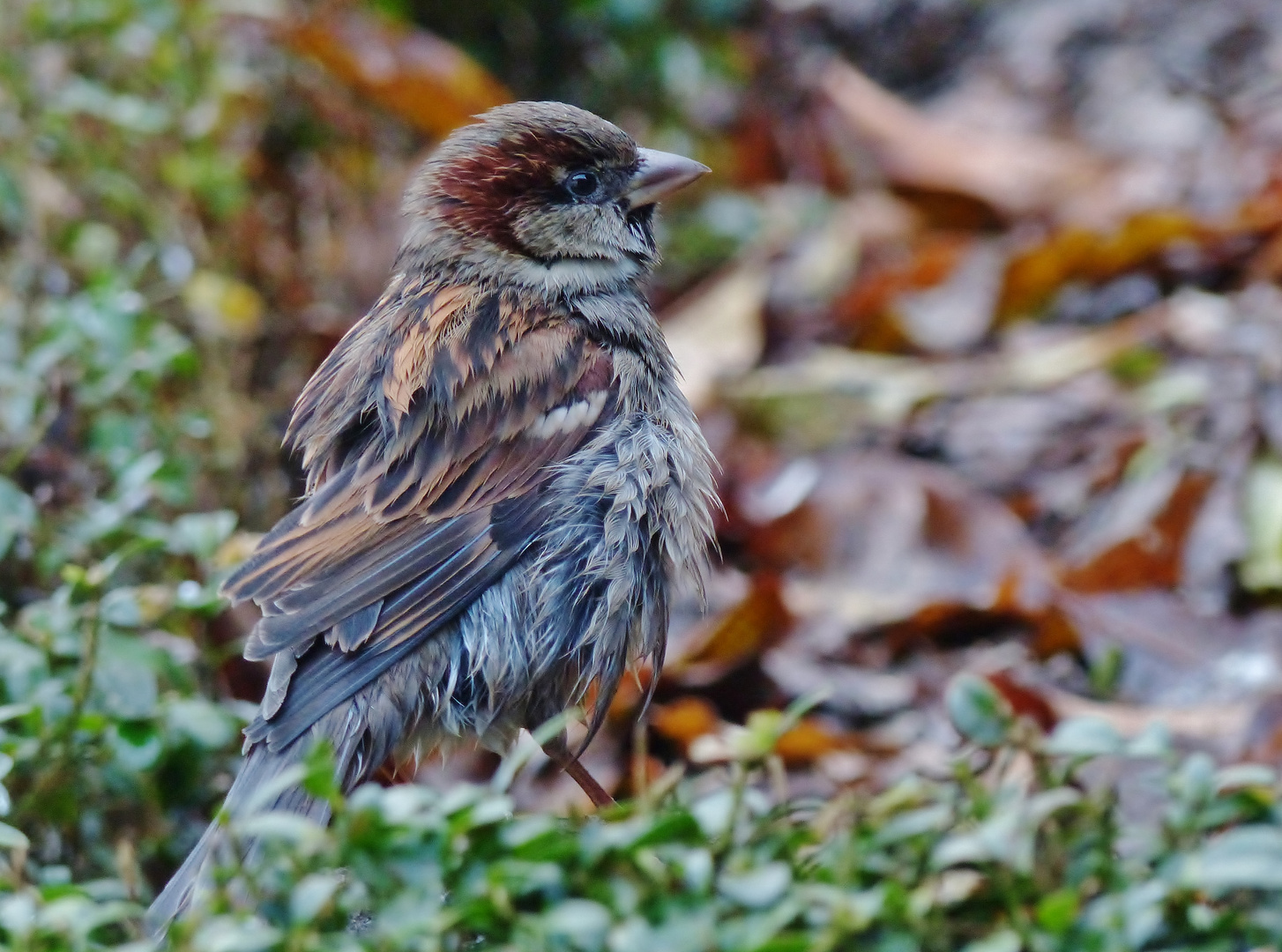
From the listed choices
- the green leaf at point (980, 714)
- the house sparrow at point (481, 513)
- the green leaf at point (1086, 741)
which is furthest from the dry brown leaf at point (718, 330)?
the green leaf at point (1086, 741)

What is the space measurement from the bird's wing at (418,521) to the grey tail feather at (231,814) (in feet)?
0.14

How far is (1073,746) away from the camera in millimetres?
2297

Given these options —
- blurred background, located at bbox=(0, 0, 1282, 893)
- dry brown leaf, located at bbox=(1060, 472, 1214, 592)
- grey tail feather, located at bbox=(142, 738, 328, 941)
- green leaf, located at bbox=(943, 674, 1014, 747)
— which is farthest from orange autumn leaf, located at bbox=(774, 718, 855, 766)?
green leaf, located at bbox=(943, 674, 1014, 747)

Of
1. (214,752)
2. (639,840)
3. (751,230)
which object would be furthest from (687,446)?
(751,230)

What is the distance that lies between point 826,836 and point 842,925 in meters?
0.42

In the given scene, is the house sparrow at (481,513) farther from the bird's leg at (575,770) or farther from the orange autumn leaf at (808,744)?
the orange autumn leaf at (808,744)

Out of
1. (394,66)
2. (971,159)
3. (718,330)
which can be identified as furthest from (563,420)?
(971,159)

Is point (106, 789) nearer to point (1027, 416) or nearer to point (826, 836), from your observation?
point (826, 836)

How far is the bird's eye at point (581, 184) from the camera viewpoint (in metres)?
3.93

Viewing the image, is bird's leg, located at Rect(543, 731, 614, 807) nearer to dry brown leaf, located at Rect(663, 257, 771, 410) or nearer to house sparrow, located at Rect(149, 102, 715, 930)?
house sparrow, located at Rect(149, 102, 715, 930)

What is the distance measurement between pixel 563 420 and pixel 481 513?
0.88 ft

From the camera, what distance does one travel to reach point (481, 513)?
3.36 meters

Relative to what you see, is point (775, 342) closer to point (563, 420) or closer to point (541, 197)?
point (541, 197)

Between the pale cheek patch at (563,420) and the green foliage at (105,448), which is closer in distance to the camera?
the green foliage at (105,448)
